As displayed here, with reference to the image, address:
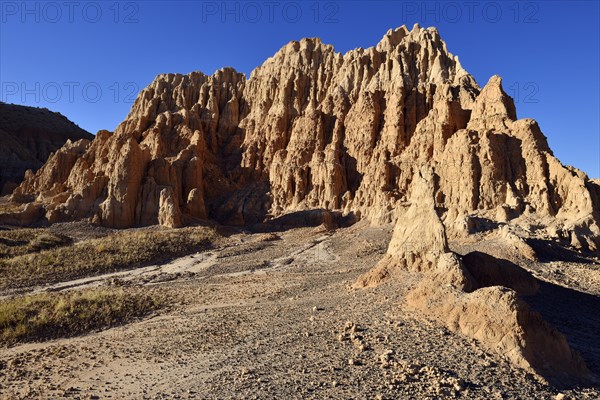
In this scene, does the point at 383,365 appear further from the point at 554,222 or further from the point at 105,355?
the point at 554,222

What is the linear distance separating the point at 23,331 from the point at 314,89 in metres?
55.6

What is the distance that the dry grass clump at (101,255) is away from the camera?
86.2 ft

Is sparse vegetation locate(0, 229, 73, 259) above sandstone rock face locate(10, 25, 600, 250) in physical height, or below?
below

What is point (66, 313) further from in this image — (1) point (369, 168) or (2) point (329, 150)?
(2) point (329, 150)

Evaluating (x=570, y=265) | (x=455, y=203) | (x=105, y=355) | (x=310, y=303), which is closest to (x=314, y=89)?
(x=455, y=203)

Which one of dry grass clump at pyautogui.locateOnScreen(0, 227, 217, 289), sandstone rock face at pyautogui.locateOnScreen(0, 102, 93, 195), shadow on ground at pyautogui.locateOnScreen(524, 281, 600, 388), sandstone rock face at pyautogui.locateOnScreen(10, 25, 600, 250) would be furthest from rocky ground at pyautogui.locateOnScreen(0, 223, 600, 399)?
sandstone rock face at pyautogui.locateOnScreen(0, 102, 93, 195)

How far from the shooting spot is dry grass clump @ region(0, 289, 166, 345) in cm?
1426

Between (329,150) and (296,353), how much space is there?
142 ft

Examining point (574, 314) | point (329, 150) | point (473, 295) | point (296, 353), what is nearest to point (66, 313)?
point (296, 353)

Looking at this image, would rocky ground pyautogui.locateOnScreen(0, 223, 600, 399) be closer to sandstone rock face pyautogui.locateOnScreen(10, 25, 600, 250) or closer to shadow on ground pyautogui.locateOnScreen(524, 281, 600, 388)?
shadow on ground pyautogui.locateOnScreen(524, 281, 600, 388)

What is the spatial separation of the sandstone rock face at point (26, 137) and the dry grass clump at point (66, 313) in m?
52.0

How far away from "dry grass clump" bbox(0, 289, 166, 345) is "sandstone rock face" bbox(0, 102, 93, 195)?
51963mm

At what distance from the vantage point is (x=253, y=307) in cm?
1581

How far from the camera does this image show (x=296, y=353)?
10.1m
